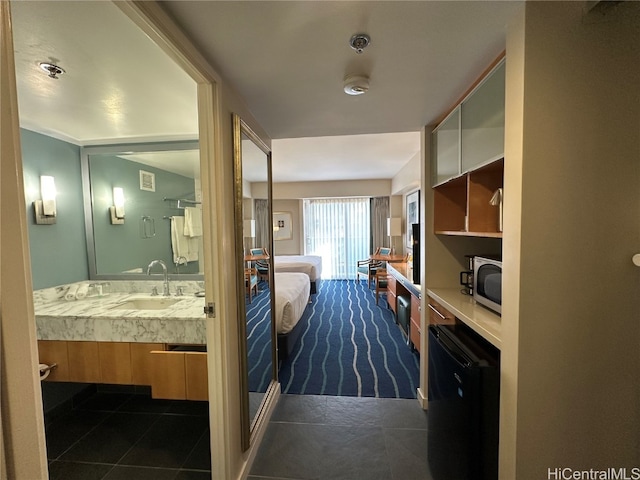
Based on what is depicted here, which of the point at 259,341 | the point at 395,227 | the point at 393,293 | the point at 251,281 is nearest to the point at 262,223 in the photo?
the point at 251,281

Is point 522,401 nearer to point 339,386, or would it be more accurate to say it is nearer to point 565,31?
point 565,31

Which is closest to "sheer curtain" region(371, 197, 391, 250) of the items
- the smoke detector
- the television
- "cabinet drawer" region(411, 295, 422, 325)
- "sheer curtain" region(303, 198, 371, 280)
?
"sheer curtain" region(303, 198, 371, 280)

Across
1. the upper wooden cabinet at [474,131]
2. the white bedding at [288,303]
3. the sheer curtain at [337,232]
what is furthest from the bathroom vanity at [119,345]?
the sheer curtain at [337,232]

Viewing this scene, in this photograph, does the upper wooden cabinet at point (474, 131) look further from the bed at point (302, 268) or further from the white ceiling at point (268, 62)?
the bed at point (302, 268)

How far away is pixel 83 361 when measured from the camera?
169cm

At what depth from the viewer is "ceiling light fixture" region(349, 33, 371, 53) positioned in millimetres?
1092

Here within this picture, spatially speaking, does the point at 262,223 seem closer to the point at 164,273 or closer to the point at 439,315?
the point at 164,273

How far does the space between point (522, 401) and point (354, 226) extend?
6184 millimetres

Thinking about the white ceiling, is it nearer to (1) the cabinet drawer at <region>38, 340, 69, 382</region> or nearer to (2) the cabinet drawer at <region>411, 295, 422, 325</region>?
(1) the cabinet drawer at <region>38, 340, 69, 382</region>

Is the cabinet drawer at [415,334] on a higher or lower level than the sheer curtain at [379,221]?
lower

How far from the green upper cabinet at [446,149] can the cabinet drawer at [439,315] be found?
0.93 meters

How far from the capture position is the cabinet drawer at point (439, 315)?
185cm

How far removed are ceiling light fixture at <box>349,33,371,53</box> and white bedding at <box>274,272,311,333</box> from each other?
2296mm

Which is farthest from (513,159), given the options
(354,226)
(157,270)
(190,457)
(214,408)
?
(354,226)
